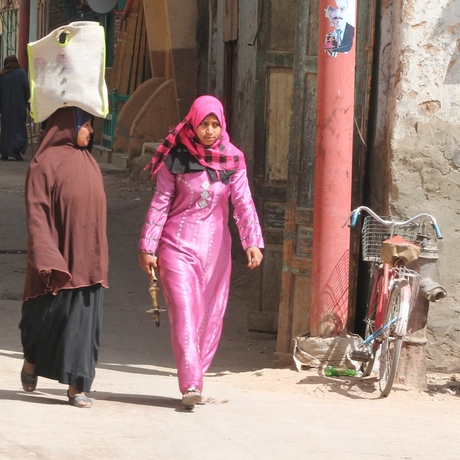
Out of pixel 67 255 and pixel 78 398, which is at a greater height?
pixel 67 255

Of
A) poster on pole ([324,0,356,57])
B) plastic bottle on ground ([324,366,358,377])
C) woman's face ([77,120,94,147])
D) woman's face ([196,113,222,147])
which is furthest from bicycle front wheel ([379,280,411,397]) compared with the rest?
woman's face ([77,120,94,147])

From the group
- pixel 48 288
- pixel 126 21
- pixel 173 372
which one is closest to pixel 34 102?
pixel 48 288

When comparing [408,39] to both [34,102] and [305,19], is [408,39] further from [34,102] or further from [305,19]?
[34,102]

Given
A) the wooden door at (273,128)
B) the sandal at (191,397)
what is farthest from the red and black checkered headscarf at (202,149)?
the wooden door at (273,128)

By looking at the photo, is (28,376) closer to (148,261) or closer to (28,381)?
(28,381)

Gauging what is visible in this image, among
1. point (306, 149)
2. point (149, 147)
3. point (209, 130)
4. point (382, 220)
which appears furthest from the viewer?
point (149, 147)

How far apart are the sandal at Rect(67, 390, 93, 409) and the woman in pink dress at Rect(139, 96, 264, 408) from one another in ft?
1.68

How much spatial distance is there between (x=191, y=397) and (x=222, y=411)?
0.19 m

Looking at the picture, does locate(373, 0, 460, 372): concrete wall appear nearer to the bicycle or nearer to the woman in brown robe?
the bicycle

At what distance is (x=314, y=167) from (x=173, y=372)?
1.61 meters

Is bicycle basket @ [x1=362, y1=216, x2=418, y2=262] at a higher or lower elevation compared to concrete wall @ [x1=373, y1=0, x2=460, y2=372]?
lower

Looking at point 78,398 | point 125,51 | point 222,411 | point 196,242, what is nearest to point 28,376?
point 78,398

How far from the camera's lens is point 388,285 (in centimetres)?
587

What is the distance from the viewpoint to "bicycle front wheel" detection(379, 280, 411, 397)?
5.66 metres
